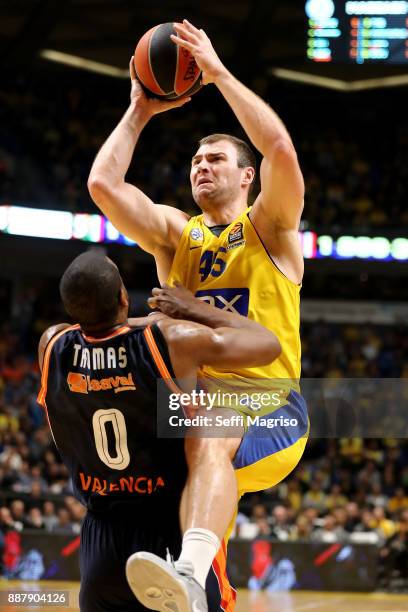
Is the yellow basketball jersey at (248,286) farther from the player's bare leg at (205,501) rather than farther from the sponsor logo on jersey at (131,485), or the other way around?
the sponsor logo on jersey at (131,485)

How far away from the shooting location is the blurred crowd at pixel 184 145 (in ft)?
70.6

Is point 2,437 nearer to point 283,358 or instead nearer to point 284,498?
point 284,498

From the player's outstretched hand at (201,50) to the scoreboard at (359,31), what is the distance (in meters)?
12.4

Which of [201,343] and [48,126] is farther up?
[48,126]

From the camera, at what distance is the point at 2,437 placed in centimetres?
1614

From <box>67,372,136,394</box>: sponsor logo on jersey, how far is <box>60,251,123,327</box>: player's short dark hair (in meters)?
0.26

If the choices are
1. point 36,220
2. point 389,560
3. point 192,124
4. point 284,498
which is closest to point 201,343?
point 389,560

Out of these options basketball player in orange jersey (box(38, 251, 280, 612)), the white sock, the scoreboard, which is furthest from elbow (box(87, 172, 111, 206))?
the scoreboard

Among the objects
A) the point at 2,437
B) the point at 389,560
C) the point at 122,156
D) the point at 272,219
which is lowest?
the point at 389,560

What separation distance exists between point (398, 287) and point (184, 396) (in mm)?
20903

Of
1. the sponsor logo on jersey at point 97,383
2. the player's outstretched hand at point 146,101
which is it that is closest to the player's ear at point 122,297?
the sponsor logo on jersey at point 97,383

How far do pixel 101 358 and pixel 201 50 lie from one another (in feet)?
6.03

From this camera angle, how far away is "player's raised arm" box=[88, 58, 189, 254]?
515 cm

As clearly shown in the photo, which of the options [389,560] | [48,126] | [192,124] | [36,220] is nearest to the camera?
[389,560]
